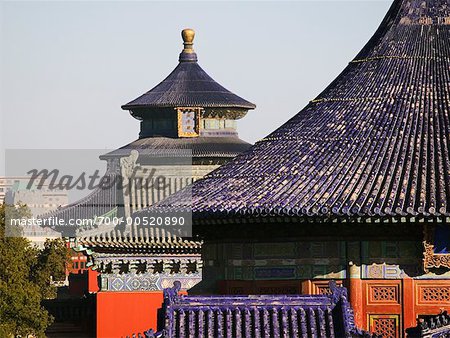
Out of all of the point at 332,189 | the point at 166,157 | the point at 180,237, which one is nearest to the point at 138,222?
the point at 180,237

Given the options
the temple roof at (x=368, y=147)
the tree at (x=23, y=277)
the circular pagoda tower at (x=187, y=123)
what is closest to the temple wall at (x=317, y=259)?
the temple roof at (x=368, y=147)

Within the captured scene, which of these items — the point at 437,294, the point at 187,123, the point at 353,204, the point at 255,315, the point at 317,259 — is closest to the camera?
the point at 255,315

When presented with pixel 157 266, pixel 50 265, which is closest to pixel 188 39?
pixel 50 265

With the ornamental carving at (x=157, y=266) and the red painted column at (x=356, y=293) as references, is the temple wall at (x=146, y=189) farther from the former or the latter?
the red painted column at (x=356, y=293)

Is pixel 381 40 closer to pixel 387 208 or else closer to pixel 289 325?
pixel 387 208

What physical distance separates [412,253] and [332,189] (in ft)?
5.39

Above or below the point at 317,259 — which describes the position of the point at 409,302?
below

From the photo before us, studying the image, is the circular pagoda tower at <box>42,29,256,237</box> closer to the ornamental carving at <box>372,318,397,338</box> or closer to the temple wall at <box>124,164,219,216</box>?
the temple wall at <box>124,164,219,216</box>

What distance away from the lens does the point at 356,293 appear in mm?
27391

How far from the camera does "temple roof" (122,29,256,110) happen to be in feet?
216

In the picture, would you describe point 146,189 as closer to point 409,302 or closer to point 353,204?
point 409,302

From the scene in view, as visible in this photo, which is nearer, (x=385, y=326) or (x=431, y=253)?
(x=431, y=253)

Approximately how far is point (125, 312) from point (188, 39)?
2765 centimetres

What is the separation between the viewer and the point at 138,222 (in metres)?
39.2
